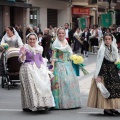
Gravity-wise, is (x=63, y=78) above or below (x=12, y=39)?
below

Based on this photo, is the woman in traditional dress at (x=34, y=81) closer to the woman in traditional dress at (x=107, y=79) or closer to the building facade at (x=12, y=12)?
the woman in traditional dress at (x=107, y=79)

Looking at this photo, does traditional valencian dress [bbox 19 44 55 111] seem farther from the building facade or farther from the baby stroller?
the building facade

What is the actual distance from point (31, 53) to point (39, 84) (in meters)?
0.63

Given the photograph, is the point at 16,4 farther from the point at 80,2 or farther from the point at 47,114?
the point at 47,114

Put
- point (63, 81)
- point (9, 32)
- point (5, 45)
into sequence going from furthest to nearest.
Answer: point (9, 32), point (5, 45), point (63, 81)

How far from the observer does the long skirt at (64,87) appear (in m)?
9.29

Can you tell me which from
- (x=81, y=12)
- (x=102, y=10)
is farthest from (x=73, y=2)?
(x=102, y=10)

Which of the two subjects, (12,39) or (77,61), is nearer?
(77,61)

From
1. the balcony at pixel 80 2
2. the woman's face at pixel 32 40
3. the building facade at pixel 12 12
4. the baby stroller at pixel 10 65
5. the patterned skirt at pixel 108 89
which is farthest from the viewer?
the balcony at pixel 80 2

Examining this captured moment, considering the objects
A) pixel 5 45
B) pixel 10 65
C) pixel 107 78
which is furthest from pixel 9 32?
pixel 107 78

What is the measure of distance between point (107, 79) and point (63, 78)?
3.74ft

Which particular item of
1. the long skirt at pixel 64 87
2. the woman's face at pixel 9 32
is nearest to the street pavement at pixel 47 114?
the long skirt at pixel 64 87

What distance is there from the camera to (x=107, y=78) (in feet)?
28.1

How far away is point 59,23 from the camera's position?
141ft
